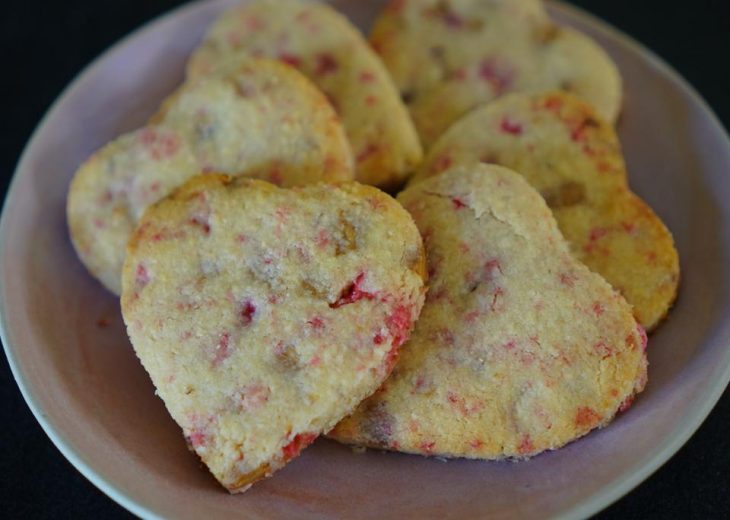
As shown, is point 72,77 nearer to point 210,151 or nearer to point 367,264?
point 210,151

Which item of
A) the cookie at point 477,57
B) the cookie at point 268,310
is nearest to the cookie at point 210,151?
the cookie at point 268,310

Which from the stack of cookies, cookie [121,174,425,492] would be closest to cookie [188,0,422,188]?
the stack of cookies

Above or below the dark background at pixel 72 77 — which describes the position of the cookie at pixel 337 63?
above

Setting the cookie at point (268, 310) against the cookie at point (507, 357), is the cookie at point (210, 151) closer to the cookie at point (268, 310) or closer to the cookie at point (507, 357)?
the cookie at point (268, 310)

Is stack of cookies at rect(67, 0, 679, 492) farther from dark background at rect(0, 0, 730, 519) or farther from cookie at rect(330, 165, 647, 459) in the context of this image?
dark background at rect(0, 0, 730, 519)

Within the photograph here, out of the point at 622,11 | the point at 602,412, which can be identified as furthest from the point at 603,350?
the point at 622,11

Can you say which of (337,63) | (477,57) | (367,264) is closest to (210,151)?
(337,63)
